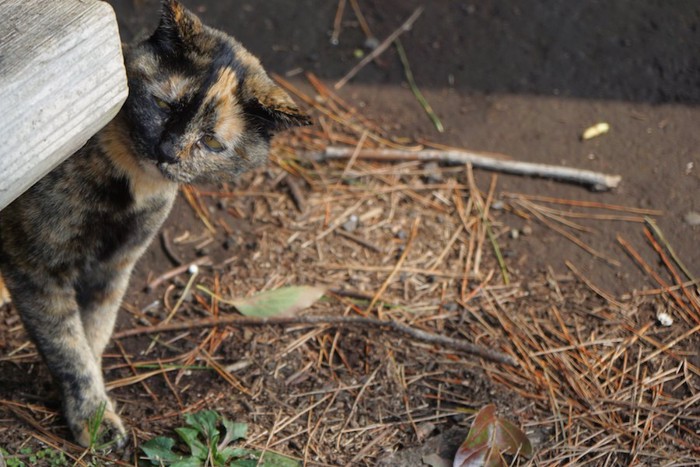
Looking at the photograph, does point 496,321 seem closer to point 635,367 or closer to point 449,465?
point 635,367

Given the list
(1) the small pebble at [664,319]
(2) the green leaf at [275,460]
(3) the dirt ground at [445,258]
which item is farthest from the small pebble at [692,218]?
(2) the green leaf at [275,460]

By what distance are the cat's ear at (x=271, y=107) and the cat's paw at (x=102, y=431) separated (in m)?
1.16

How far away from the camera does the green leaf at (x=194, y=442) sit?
2631 millimetres

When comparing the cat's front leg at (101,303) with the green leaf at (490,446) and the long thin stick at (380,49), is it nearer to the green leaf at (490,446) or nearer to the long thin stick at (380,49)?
the green leaf at (490,446)

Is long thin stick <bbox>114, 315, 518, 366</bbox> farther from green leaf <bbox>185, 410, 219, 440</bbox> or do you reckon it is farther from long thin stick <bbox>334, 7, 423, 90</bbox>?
long thin stick <bbox>334, 7, 423, 90</bbox>

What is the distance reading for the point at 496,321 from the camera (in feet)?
11.0

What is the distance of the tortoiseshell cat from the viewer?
8.52 feet

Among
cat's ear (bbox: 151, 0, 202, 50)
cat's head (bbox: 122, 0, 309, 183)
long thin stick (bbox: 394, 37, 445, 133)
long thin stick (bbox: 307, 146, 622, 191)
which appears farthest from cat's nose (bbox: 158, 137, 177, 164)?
long thin stick (bbox: 394, 37, 445, 133)

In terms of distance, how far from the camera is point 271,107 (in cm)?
270

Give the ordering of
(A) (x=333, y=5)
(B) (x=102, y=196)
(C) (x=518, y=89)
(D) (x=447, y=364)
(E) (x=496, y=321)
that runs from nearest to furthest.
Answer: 1. (B) (x=102, y=196)
2. (D) (x=447, y=364)
3. (E) (x=496, y=321)
4. (C) (x=518, y=89)
5. (A) (x=333, y=5)

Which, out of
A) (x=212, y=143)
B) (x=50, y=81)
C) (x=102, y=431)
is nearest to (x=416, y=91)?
(x=212, y=143)

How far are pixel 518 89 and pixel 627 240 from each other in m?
1.19

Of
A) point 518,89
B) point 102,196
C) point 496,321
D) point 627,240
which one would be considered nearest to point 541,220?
point 627,240

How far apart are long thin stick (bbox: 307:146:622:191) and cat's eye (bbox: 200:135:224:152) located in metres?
1.32
